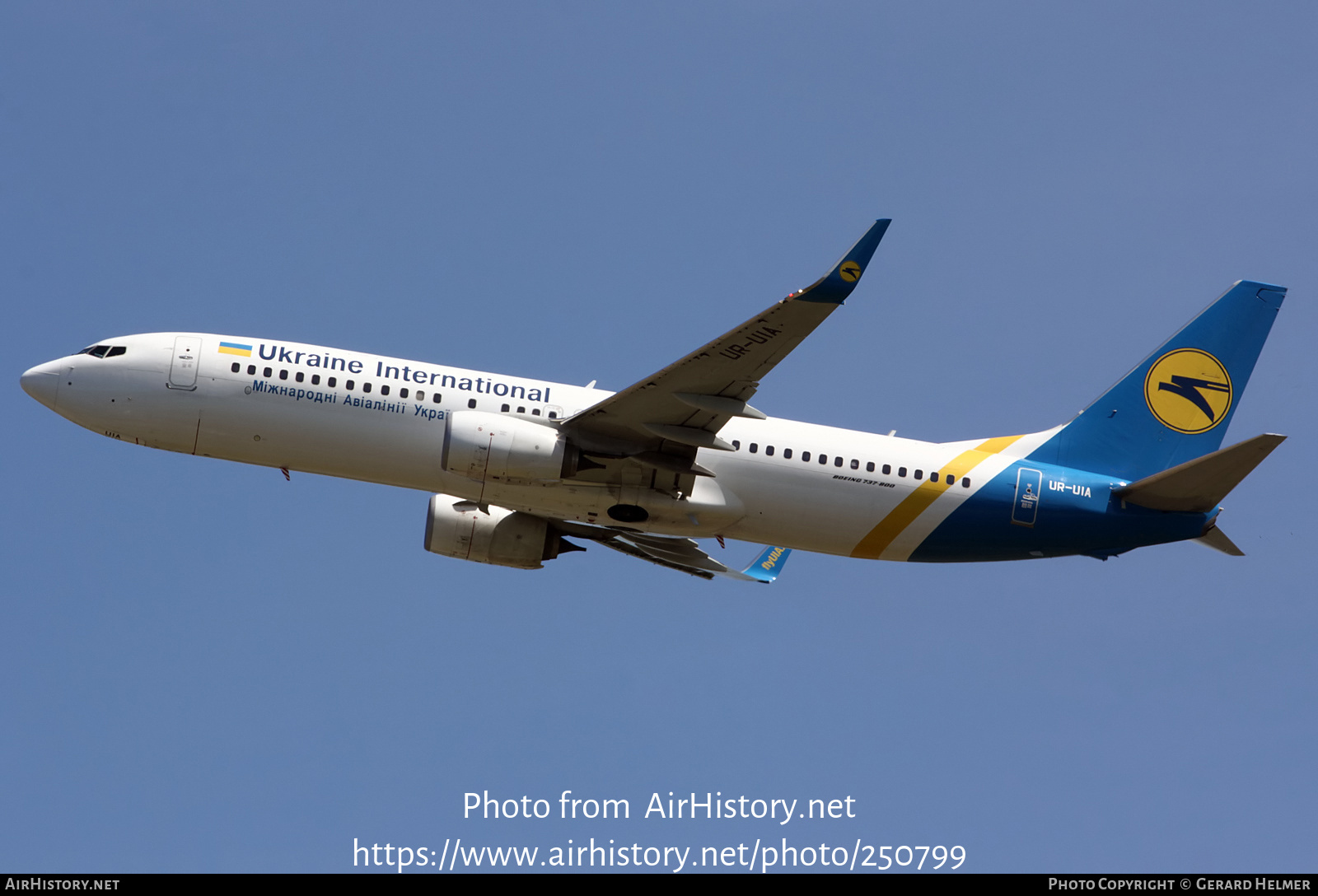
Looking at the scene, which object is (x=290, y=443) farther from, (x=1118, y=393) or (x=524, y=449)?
(x=1118, y=393)

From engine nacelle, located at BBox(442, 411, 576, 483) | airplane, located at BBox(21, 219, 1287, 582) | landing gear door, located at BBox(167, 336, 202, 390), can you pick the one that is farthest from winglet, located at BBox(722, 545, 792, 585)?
landing gear door, located at BBox(167, 336, 202, 390)

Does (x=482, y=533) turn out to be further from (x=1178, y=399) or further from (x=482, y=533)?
(x=1178, y=399)

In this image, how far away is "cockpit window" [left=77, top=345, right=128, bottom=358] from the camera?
1253 inches

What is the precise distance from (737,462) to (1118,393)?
11314 mm

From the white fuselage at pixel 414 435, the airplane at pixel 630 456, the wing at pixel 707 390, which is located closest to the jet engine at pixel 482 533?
the airplane at pixel 630 456

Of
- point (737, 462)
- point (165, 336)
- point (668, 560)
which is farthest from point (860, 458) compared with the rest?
point (165, 336)

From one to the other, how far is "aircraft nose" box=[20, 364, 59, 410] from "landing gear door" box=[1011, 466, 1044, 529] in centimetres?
2449

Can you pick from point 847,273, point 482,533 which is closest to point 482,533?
point 482,533

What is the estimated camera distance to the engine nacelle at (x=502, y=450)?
2927 cm

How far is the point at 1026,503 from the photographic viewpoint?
32.3 meters

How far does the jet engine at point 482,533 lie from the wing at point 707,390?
5.71 meters

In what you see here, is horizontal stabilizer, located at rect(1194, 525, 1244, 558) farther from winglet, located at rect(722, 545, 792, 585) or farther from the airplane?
winglet, located at rect(722, 545, 792, 585)

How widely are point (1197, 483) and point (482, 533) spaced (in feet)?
61.1

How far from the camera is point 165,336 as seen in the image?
1265 inches
